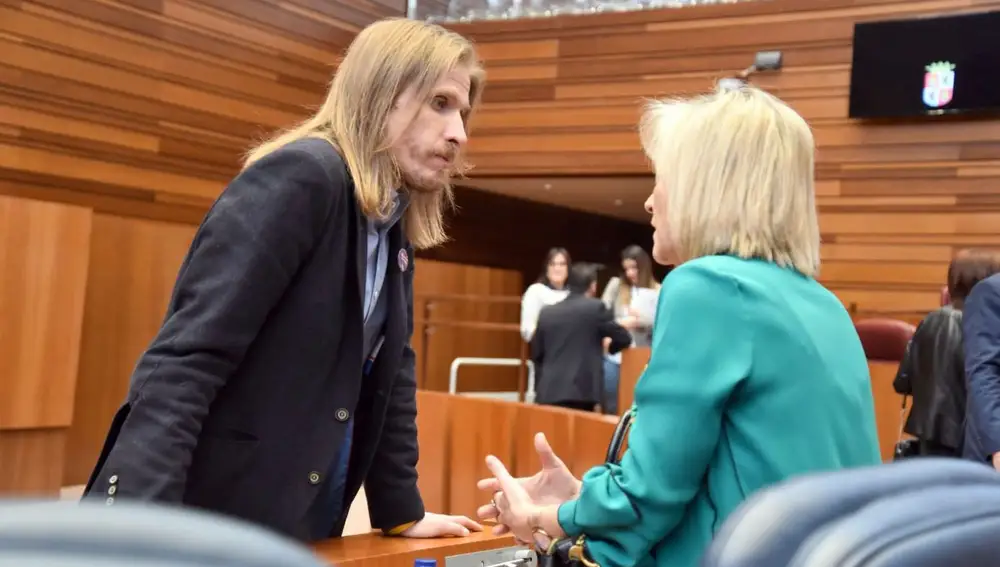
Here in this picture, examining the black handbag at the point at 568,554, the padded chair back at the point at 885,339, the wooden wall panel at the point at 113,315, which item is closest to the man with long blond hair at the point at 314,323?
the black handbag at the point at 568,554

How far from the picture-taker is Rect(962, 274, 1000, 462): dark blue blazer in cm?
273

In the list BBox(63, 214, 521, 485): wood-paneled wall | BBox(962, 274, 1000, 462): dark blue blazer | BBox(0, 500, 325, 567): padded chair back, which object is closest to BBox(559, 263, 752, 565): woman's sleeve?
BBox(0, 500, 325, 567): padded chair back

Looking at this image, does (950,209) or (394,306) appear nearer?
(394,306)

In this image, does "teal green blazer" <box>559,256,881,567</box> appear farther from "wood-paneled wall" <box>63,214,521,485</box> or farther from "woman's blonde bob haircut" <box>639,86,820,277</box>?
"wood-paneled wall" <box>63,214,521,485</box>

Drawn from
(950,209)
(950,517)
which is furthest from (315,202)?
(950,209)

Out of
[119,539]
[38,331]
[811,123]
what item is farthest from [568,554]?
[811,123]

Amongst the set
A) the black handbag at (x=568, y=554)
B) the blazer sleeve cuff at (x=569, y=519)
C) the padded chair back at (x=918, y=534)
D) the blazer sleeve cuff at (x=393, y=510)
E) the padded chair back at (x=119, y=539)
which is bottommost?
the blazer sleeve cuff at (x=393, y=510)

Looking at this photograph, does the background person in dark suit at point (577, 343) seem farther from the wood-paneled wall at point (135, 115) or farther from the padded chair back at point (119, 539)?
the padded chair back at point (119, 539)

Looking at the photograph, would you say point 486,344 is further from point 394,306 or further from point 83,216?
point 394,306

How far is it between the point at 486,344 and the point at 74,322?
18.6 feet

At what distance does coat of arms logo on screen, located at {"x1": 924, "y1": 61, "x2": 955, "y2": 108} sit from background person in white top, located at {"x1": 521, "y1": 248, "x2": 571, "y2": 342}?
281 centimetres

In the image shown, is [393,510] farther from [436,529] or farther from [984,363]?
[984,363]

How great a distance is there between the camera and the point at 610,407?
6371mm

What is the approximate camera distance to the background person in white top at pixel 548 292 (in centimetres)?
691
